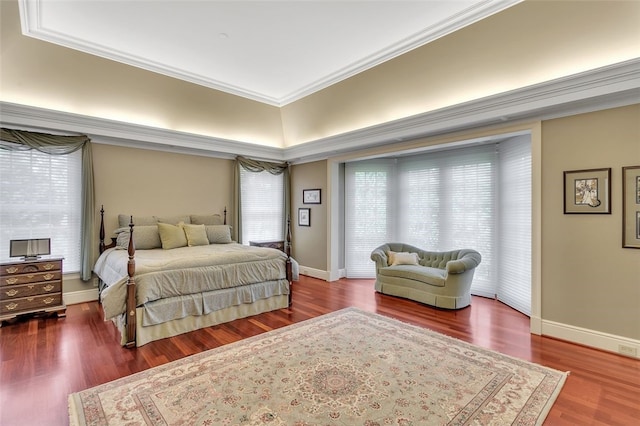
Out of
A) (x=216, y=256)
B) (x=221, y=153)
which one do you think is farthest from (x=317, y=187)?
(x=216, y=256)

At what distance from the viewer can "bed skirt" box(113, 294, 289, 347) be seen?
331cm

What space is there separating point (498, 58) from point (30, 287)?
6.32 m

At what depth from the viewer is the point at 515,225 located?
4.78m

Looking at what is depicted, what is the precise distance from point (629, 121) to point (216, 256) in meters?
4.67

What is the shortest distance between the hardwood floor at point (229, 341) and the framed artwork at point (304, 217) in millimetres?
2249

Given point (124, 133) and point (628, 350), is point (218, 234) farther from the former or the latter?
point (628, 350)

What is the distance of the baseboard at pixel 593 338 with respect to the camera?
121 inches

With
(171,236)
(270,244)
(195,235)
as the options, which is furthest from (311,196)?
(171,236)

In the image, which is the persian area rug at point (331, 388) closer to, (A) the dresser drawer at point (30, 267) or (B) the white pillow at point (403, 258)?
(B) the white pillow at point (403, 258)

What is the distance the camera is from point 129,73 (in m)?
4.52

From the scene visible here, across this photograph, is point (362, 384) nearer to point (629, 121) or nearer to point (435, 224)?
point (629, 121)

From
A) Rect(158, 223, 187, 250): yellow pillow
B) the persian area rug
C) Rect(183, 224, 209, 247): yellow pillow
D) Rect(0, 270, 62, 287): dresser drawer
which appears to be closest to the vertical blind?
the persian area rug

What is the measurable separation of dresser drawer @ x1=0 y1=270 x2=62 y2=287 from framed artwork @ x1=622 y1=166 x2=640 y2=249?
259 inches

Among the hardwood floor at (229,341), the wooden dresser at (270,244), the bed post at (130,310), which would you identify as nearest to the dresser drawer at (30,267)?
the hardwood floor at (229,341)
